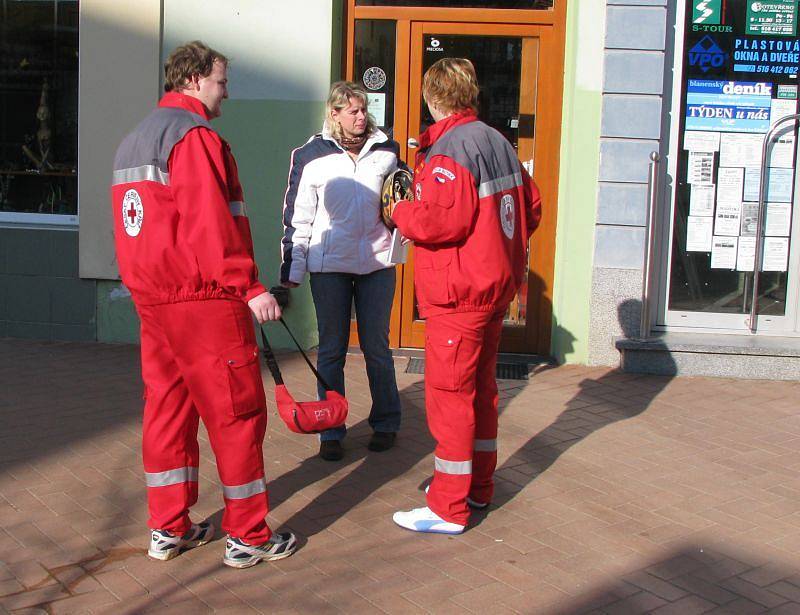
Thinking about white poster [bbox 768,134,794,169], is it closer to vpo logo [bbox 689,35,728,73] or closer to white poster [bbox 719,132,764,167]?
white poster [bbox 719,132,764,167]

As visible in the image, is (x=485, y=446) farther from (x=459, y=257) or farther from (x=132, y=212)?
(x=132, y=212)

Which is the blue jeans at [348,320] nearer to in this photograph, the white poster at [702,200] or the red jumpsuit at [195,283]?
the red jumpsuit at [195,283]

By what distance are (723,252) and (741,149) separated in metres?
0.76

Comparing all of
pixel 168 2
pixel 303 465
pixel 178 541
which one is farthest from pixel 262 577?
pixel 168 2

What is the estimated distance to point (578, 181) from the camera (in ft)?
24.3

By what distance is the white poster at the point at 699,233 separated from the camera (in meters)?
7.67

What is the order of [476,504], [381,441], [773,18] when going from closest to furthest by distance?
[476,504], [381,441], [773,18]

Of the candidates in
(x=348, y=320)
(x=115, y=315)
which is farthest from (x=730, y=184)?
(x=115, y=315)

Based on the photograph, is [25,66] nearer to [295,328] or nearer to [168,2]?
[168,2]

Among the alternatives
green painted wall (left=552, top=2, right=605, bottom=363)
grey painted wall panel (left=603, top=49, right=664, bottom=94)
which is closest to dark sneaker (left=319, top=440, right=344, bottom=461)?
green painted wall (left=552, top=2, right=605, bottom=363)

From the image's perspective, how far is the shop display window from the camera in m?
8.15

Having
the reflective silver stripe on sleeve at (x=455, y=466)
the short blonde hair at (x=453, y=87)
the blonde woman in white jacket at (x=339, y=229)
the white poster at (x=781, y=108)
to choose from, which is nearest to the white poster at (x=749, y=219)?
the white poster at (x=781, y=108)

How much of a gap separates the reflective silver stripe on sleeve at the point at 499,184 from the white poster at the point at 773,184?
3.79 m

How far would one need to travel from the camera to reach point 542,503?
15.9 ft
